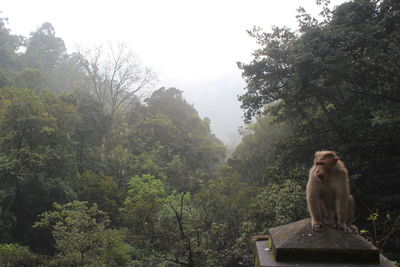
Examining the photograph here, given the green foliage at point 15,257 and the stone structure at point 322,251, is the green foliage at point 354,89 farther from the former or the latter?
the green foliage at point 15,257

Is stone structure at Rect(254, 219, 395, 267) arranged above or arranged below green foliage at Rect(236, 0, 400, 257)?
below

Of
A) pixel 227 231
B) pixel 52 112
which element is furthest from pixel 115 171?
pixel 227 231

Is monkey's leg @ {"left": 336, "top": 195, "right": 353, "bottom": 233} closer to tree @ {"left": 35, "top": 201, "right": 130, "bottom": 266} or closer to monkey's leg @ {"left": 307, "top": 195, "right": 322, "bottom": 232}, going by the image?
monkey's leg @ {"left": 307, "top": 195, "right": 322, "bottom": 232}

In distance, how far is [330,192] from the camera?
2.88 m

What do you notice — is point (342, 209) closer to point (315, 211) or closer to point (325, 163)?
point (315, 211)

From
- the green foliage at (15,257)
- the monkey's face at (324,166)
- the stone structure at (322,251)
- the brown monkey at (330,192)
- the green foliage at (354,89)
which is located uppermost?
the green foliage at (354,89)

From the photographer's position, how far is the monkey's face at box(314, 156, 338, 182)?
277 centimetres

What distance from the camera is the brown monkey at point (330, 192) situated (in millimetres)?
2764

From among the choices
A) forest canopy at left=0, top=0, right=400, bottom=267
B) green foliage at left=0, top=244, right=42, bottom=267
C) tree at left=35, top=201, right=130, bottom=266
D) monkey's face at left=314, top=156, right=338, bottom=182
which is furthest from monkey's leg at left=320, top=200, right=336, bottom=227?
green foliage at left=0, top=244, right=42, bottom=267

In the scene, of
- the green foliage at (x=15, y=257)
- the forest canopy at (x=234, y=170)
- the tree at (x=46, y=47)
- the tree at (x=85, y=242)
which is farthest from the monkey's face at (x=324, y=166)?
the tree at (x=46, y=47)

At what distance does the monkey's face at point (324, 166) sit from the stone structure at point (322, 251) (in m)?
0.58

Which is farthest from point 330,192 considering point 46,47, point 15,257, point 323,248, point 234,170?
point 46,47

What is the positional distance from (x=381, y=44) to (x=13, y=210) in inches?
632

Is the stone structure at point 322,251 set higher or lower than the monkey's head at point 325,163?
lower
